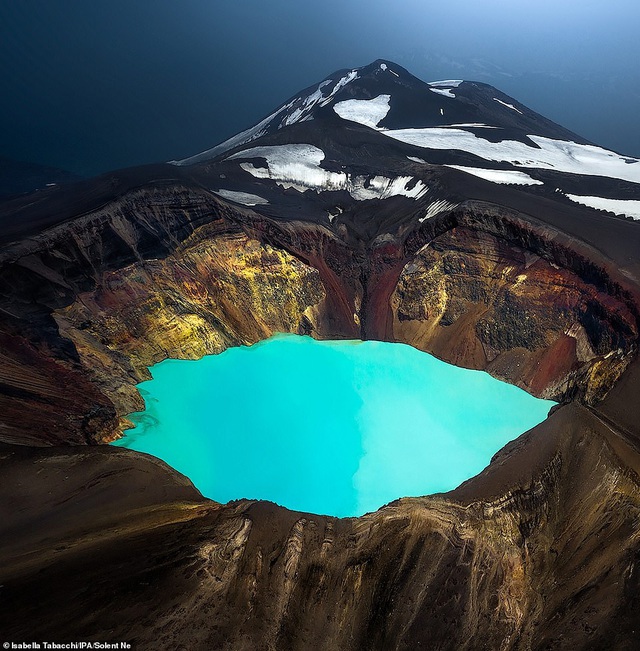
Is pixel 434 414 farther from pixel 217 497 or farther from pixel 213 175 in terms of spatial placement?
pixel 213 175

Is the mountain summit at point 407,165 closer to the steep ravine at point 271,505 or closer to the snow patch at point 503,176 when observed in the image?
the snow patch at point 503,176

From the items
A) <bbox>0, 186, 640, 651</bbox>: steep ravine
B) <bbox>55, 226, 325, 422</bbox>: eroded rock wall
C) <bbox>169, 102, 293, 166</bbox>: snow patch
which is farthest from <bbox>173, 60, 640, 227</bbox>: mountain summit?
<bbox>169, 102, 293, 166</bbox>: snow patch

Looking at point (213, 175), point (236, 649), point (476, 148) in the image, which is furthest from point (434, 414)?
point (476, 148)

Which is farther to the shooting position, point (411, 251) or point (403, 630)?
point (411, 251)

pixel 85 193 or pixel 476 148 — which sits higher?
pixel 476 148

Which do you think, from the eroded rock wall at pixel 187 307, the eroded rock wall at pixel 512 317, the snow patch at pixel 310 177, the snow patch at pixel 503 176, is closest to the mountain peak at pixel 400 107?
the snow patch at pixel 310 177

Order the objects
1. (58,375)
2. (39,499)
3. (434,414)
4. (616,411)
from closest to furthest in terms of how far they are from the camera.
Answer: (39,499)
(616,411)
(58,375)
(434,414)
